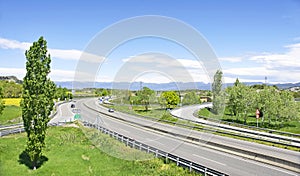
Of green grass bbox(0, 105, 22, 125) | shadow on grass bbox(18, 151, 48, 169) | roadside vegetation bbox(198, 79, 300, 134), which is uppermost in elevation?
roadside vegetation bbox(198, 79, 300, 134)

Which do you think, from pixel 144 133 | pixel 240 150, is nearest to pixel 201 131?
pixel 144 133

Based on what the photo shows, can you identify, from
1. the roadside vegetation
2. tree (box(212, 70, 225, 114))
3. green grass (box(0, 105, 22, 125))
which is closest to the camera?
green grass (box(0, 105, 22, 125))

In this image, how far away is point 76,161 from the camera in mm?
24266

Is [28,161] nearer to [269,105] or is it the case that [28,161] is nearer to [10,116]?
[10,116]

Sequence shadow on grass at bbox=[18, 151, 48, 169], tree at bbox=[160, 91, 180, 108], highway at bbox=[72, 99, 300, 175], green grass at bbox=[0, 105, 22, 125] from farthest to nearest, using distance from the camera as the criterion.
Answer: tree at bbox=[160, 91, 180, 108] → green grass at bbox=[0, 105, 22, 125] → shadow on grass at bbox=[18, 151, 48, 169] → highway at bbox=[72, 99, 300, 175]

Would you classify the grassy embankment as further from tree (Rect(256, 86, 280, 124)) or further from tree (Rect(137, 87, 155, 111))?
tree (Rect(256, 86, 280, 124))

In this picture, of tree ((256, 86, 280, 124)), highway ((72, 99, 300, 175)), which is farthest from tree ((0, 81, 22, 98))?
tree ((256, 86, 280, 124))

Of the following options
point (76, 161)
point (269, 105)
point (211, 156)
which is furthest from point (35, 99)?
point (269, 105)

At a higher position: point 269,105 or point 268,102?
point 268,102

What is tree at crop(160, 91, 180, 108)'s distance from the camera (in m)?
68.2

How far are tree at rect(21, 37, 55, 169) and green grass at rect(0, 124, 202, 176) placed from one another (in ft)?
5.22

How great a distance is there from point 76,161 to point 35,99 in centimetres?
637

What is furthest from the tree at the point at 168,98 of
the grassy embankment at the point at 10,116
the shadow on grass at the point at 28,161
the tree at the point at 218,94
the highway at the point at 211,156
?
the shadow on grass at the point at 28,161

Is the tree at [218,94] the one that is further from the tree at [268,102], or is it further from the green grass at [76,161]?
the green grass at [76,161]
